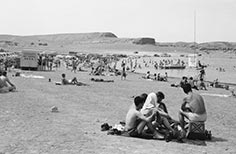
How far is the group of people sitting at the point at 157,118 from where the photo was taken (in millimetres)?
8875

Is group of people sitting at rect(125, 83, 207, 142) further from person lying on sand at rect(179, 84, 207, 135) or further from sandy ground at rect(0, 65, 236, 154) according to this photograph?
sandy ground at rect(0, 65, 236, 154)

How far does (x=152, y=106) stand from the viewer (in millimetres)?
9164

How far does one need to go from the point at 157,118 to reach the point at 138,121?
459 mm

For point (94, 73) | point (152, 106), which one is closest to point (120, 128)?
point (152, 106)

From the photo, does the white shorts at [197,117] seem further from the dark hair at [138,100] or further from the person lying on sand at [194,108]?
the dark hair at [138,100]

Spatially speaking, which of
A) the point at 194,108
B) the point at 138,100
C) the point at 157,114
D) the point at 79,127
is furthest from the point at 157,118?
the point at 79,127

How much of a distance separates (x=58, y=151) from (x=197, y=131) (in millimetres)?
3477

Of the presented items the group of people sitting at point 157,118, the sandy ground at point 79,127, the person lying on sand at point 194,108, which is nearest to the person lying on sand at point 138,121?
the group of people sitting at point 157,118

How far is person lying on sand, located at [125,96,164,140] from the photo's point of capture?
28.9ft

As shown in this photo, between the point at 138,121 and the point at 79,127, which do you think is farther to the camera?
the point at 79,127

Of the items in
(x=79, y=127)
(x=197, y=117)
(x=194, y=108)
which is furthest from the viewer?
(x=79, y=127)

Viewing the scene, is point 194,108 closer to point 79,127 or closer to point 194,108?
point 194,108

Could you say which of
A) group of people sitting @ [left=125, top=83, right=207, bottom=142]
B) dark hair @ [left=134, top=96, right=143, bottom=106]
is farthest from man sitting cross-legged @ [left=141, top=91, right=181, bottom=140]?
dark hair @ [left=134, top=96, right=143, bottom=106]

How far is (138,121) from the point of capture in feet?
29.7
